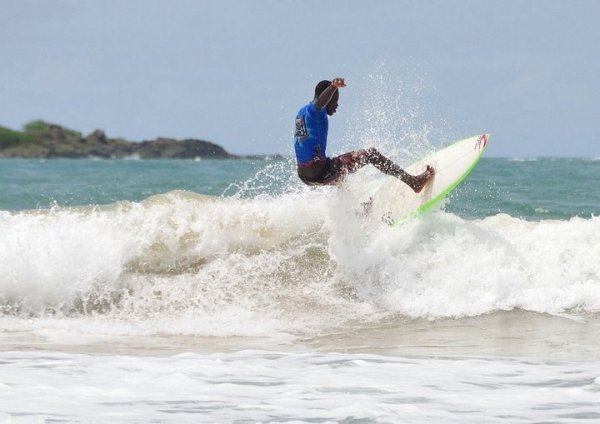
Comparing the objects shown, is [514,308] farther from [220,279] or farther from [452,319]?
[220,279]

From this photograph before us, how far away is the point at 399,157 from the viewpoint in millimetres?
10234

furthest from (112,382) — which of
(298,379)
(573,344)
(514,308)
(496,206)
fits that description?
(496,206)

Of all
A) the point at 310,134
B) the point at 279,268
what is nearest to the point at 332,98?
the point at 310,134

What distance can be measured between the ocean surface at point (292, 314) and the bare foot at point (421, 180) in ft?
1.36

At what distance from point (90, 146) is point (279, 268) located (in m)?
101

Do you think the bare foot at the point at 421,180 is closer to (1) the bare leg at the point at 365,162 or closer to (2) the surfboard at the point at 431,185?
(2) the surfboard at the point at 431,185

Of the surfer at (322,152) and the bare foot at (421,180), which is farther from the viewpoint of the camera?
the bare foot at (421,180)

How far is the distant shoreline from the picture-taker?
10462 cm

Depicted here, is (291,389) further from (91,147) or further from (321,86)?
(91,147)

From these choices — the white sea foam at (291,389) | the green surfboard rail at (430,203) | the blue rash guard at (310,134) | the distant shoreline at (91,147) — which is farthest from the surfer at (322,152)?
the distant shoreline at (91,147)

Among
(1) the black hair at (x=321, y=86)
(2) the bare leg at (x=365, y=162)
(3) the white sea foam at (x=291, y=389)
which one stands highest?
(1) the black hair at (x=321, y=86)

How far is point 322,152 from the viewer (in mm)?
8641

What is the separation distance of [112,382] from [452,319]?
143 inches

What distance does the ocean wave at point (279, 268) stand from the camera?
8383 millimetres
